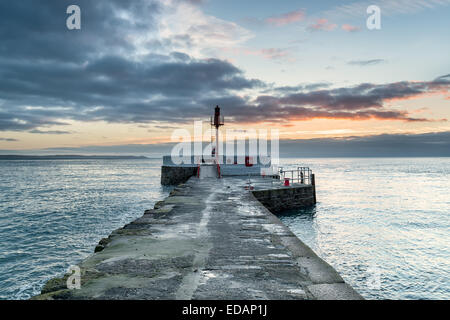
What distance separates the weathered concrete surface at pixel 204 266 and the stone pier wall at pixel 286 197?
30.9ft

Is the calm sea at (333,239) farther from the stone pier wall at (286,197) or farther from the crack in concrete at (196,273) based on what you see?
the crack in concrete at (196,273)

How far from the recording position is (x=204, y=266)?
4.88 meters

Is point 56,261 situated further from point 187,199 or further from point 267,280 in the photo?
point 267,280

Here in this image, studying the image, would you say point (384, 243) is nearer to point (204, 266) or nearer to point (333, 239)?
point (333, 239)

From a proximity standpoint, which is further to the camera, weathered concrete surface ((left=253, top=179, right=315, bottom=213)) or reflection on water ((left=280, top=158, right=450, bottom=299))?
weathered concrete surface ((left=253, top=179, right=315, bottom=213))

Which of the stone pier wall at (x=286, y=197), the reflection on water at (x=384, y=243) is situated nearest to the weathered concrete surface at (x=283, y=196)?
the stone pier wall at (x=286, y=197)

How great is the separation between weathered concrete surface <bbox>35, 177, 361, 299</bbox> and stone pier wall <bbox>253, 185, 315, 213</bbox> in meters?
9.42

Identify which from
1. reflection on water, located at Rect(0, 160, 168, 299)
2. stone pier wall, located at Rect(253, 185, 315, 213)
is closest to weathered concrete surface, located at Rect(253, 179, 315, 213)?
stone pier wall, located at Rect(253, 185, 315, 213)

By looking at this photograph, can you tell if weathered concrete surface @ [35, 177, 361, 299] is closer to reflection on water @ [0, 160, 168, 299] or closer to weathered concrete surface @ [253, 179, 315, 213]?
reflection on water @ [0, 160, 168, 299]

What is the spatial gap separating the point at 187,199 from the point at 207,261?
8533mm

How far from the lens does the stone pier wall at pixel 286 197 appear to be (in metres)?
17.8

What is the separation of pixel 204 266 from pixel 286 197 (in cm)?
1550

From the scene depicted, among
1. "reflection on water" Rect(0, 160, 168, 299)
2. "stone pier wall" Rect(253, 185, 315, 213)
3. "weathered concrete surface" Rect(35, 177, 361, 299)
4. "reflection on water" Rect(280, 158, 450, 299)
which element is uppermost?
"weathered concrete surface" Rect(35, 177, 361, 299)

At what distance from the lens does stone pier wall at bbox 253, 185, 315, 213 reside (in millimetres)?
17798
